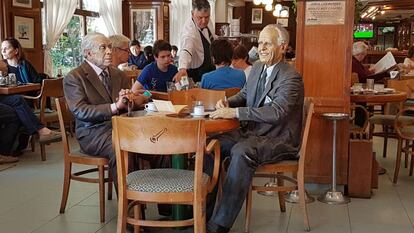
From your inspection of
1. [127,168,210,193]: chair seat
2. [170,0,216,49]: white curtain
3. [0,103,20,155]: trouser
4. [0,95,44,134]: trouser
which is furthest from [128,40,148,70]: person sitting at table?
[127,168,210,193]: chair seat

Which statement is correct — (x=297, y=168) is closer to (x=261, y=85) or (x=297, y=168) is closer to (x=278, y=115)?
(x=278, y=115)

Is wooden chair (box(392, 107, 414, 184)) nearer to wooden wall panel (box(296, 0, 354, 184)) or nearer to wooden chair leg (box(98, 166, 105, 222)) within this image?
wooden wall panel (box(296, 0, 354, 184))

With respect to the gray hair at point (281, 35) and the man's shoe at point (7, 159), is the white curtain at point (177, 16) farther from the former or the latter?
the gray hair at point (281, 35)

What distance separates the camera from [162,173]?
279cm

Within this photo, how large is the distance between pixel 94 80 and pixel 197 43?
1.55 m

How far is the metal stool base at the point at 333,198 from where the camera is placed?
3.82 metres

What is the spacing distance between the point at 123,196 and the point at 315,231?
1.35 meters

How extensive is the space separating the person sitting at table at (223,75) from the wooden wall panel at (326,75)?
0.54 m

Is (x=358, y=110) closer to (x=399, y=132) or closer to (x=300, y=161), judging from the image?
(x=399, y=132)

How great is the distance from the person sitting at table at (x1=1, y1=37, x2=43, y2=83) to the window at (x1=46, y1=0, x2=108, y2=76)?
2.05m

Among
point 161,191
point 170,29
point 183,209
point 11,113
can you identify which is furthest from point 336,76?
point 170,29

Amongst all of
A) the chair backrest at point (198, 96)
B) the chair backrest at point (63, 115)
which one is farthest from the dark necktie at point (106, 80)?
the chair backrest at point (198, 96)

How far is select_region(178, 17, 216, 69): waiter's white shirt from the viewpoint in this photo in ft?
15.3

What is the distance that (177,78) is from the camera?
425 centimetres
